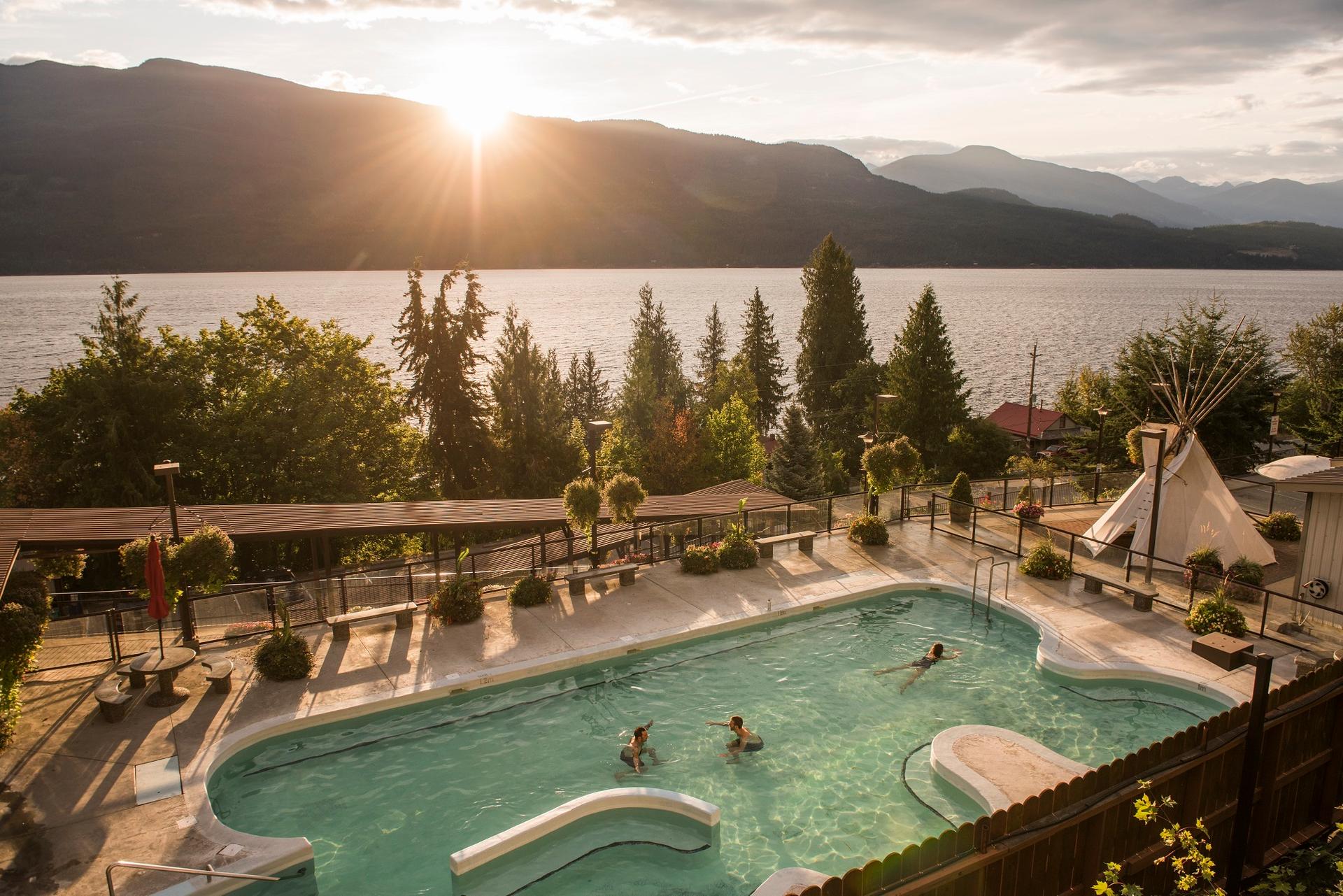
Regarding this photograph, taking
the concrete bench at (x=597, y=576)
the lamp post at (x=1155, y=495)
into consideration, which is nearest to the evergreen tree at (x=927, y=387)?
the lamp post at (x=1155, y=495)

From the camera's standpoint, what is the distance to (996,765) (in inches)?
465

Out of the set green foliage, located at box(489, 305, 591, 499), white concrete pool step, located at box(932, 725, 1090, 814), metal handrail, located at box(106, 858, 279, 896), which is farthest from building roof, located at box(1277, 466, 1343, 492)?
green foliage, located at box(489, 305, 591, 499)

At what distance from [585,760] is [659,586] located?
22.3 ft

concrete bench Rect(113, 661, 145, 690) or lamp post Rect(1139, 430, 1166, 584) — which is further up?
lamp post Rect(1139, 430, 1166, 584)

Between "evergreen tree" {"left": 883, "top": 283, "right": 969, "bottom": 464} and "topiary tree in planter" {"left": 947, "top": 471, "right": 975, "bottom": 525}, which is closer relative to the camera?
"topiary tree in planter" {"left": 947, "top": 471, "right": 975, "bottom": 525}

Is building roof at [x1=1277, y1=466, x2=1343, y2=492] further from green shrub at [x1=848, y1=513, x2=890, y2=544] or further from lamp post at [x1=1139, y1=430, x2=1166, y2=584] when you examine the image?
green shrub at [x1=848, y1=513, x2=890, y2=544]

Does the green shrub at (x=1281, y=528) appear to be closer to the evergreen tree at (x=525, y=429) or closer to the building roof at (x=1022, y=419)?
the evergreen tree at (x=525, y=429)

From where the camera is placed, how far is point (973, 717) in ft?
45.3

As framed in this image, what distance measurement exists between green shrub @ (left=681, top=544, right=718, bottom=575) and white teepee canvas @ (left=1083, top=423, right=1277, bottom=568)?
9.83 metres

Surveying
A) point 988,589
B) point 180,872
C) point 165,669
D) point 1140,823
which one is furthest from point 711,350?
point 1140,823

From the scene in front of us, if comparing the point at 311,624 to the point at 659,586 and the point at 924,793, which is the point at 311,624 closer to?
the point at 659,586

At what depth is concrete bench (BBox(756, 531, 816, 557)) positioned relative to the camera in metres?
21.2

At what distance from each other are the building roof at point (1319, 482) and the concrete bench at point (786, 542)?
1060 centimetres

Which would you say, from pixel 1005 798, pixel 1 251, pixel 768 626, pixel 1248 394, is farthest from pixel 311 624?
pixel 1 251
